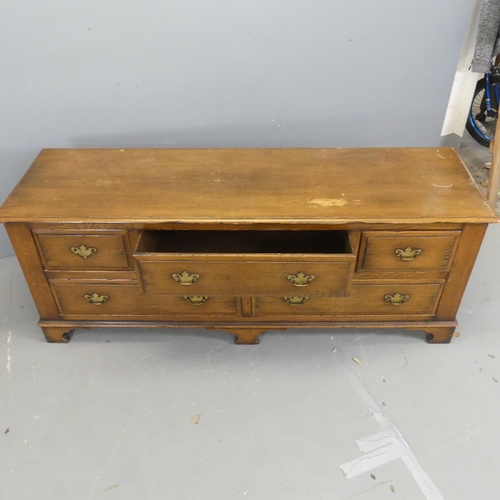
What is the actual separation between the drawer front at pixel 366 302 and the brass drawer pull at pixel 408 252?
0.14 meters

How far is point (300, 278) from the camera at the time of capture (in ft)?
5.00

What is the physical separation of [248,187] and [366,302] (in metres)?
0.58

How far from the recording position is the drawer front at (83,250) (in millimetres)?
1514

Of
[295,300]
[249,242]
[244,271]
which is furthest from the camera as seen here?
[249,242]

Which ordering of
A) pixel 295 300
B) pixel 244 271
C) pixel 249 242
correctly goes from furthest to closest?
pixel 249 242, pixel 295 300, pixel 244 271

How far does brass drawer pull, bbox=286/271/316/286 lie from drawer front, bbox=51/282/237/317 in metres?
0.24

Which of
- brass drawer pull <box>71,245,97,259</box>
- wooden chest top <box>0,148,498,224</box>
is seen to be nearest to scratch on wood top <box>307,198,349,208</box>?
wooden chest top <box>0,148,498,224</box>

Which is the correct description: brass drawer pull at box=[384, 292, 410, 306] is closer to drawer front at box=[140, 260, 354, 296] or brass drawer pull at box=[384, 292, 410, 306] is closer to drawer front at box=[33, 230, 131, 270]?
drawer front at box=[140, 260, 354, 296]

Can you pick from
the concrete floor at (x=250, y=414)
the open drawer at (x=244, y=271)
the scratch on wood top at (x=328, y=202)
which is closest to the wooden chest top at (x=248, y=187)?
the scratch on wood top at (x=328, y=202)

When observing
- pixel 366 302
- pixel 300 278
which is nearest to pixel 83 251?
pixel 300 278

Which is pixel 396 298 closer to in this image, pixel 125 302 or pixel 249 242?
pixel 249 242

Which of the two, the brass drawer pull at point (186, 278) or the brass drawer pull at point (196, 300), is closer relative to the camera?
the brass drawer pull at point (186, 278)

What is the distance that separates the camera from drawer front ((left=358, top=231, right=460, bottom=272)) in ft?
4.89

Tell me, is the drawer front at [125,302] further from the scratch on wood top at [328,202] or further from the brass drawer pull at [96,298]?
the scratch on wood top at [328,202]
